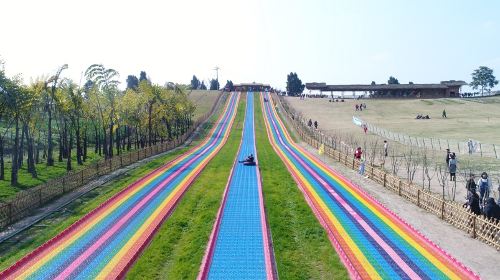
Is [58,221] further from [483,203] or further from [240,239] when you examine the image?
[483,203]

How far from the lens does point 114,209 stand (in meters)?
23.8

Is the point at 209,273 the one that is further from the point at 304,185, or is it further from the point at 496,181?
the point at 496,181

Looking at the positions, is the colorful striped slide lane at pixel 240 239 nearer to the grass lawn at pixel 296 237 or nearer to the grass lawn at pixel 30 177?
the grass lawn at pixel 296 237

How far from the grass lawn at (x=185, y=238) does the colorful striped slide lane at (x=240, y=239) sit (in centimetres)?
39

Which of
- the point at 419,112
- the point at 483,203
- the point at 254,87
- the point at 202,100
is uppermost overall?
the point at 254,87

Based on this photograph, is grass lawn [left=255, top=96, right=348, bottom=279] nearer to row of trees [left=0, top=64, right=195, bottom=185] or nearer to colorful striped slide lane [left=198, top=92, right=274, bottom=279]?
colorful striped slide lane [left=198, top=92, right=274, bottom=279]

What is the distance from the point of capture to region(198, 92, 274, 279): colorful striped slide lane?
15.2 meters

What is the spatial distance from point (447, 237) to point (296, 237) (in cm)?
637

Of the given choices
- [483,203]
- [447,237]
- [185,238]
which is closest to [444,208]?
[483,203]

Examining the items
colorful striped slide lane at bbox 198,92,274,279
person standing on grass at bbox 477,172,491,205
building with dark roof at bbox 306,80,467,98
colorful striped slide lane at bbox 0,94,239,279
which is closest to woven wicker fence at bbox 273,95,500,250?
person standing on grass at bbox 477,172,491,205

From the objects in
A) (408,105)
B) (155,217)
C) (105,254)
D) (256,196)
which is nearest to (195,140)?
(256,196)

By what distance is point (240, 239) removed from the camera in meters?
18.7

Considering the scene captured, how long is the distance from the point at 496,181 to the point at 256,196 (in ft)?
50.9

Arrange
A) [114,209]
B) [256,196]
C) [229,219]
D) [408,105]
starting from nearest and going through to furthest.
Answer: [229,219], [114,209], [256,196], [408,105]
